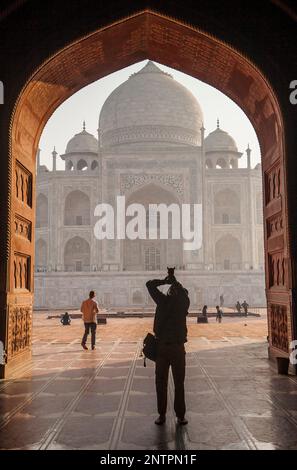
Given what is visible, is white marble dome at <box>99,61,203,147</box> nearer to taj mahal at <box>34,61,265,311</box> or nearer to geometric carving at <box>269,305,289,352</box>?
taj mahal at <box>34,61,265,311</box>

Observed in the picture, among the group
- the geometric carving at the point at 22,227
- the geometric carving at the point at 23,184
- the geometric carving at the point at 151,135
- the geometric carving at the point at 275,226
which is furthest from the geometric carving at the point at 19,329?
the geometric carving at the point at 151,135

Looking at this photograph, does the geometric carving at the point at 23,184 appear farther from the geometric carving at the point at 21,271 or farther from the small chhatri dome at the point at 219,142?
the small chhatri dome at the point at 219,142

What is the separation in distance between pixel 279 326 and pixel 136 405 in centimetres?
297

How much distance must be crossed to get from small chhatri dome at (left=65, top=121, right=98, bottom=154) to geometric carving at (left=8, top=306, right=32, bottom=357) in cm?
3119

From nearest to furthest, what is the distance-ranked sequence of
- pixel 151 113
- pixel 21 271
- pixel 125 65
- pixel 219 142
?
pixel 21 271 < pixel 125 65 < pixel 151 113 < pixel 219 142

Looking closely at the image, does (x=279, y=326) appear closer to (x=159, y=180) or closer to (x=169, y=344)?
(x=169, y=344)

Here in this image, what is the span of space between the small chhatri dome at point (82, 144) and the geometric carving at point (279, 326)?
104ft

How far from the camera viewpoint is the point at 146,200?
33938 millimetres

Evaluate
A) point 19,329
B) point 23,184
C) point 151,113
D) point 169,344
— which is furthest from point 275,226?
point 151,113

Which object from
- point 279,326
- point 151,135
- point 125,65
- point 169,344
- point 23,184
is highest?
point 151,135

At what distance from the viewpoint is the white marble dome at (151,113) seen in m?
34.0

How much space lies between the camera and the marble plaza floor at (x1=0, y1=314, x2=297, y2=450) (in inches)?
132

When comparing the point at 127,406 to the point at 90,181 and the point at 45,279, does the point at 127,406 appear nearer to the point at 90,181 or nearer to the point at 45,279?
the point at 45,279
